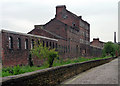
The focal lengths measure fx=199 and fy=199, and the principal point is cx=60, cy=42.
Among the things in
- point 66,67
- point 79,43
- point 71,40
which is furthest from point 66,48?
point 66,67

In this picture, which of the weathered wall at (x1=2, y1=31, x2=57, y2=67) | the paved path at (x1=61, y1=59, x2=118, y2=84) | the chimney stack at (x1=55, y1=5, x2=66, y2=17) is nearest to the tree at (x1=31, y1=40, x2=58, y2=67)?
the paved path at (x1=61, y1=59, x2=118, y2=84)

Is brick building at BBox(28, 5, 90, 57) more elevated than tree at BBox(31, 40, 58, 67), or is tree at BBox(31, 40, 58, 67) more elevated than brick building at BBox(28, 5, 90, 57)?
brick building at BBox(28, 5, 90, 57)

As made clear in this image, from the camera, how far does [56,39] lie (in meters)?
42.8

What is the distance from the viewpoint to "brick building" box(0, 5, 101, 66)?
24844 mm

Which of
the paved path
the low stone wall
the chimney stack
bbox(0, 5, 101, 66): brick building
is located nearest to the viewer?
the low stone wall

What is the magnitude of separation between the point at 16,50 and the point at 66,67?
1572 cm

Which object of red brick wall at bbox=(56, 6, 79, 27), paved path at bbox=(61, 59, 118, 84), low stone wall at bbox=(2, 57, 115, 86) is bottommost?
paved path at bbox=(61, 59, 118, 84)

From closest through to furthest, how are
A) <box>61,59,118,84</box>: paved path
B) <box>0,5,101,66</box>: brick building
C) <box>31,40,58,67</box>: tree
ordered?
<box>61,59,118,84</box>: paved path, <box>31,40,58,67</box>: tree, <box>0,5,101,66</box>: brick building

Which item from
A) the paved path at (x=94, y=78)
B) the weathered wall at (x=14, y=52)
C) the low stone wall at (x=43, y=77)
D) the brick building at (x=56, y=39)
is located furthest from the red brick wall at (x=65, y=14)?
the low stone wall at (x=43, y=77)

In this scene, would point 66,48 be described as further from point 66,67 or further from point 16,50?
point 66,67

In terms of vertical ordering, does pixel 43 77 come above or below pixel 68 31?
below

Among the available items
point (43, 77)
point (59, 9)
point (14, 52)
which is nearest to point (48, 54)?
point (43, 77)

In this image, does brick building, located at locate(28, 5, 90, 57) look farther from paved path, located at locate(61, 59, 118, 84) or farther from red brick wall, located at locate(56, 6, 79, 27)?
paved path, located at locate(61, 59, 118, 84)

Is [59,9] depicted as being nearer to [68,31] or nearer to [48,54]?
[68,31]
